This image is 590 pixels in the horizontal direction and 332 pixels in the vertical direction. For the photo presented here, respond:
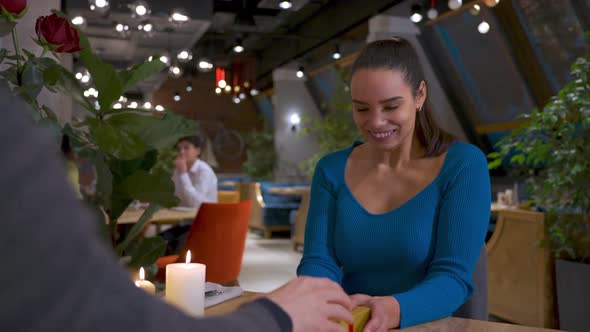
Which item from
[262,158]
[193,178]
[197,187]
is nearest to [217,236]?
[197,187]

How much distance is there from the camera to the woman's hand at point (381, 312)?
1.02 meters

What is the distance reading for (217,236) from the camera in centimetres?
344

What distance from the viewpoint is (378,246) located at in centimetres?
147

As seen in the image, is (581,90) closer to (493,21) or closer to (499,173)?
(493,21)

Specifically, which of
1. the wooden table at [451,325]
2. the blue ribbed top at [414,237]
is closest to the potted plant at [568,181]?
the blue ribbed top at [414,237]

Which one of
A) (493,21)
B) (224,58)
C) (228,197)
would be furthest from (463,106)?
(224,58)

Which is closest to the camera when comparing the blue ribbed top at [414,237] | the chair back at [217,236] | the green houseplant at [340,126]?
the blue ribbed top at [414,237]

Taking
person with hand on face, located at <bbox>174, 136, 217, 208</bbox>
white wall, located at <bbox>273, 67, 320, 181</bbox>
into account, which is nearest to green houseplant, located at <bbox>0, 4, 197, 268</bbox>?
person with hand on face, located at <bbox>174, 136, 217, 208</bbox>

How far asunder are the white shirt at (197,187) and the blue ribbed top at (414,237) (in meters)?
3.41

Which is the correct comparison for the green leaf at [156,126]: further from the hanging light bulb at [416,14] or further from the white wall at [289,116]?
the white wall at [289,116]

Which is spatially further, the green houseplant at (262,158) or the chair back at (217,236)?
the green houseplant at (262,158)

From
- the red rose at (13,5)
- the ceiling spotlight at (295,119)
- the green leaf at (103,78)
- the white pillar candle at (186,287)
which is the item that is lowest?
the white pillar candle at (186,287)

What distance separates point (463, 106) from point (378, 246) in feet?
24.8

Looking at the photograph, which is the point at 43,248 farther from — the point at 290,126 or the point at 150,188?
the point at 290,126
